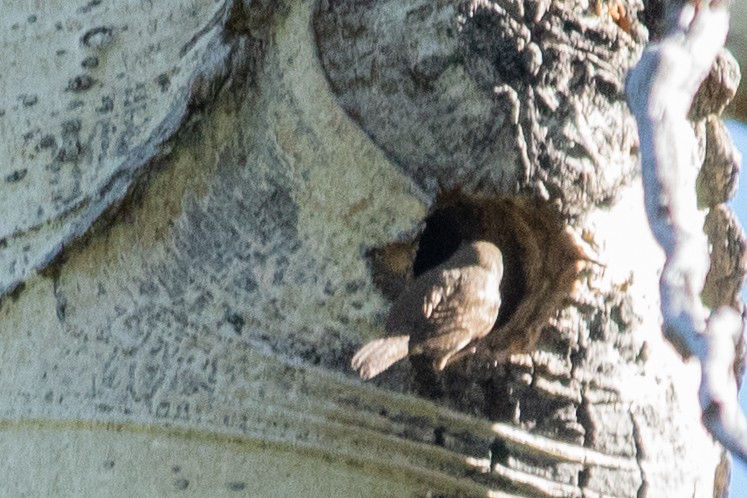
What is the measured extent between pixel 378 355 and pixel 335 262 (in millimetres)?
113

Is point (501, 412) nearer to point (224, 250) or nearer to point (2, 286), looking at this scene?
point (224, 250)

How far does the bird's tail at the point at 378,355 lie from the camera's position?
1.12m

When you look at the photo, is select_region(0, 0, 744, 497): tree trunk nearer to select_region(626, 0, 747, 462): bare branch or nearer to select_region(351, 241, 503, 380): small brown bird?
select_region(351, 241, 503, 380): small brown bird

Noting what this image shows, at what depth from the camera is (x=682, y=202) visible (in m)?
0.78

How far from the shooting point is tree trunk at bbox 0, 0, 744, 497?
1162 millimetres

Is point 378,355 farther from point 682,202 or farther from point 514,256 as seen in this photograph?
point 682,202

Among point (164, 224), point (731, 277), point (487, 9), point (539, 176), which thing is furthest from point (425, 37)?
point (731, 277)

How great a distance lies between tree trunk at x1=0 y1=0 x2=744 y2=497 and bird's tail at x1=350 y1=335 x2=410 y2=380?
0.04 meters

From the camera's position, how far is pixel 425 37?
1.26 m

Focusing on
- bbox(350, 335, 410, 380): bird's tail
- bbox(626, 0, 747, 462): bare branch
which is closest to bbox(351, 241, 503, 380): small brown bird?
bbox(350, 335, 410, 380): bird's tail

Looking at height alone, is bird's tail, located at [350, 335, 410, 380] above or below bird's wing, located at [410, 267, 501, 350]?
below

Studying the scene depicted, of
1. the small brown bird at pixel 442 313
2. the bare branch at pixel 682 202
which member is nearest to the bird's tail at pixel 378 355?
the small brown bird at pixel 442 313

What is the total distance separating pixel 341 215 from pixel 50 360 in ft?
0.91

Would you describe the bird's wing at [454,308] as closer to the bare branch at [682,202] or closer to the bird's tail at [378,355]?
the bird's tail at [378,355]
